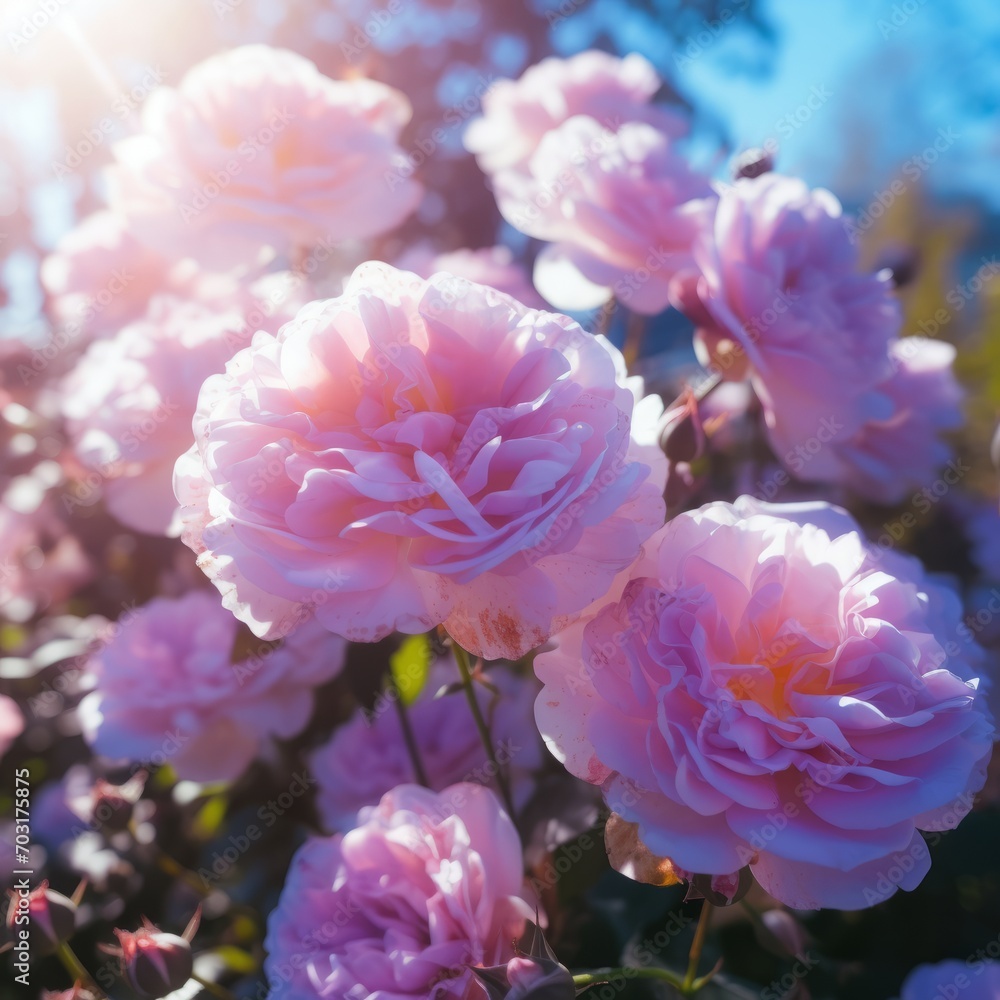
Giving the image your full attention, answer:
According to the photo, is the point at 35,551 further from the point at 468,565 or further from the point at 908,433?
the point at 908,433

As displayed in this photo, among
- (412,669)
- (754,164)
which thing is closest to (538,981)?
(412,669)

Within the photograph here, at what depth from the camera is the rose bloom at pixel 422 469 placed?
416 mm

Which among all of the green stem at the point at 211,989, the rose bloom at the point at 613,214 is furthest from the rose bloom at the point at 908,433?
the green stem at the point at 211,989

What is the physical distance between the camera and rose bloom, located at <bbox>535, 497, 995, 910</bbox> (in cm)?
42

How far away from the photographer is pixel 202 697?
781 mm

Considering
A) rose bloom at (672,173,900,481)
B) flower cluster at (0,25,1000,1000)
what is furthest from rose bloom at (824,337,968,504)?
rose bloom at (672,173,900,481)

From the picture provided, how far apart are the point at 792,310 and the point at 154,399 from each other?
59 cm

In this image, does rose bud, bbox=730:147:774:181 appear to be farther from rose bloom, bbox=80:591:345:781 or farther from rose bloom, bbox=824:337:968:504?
rose bloom, bbox=80:591:345:781

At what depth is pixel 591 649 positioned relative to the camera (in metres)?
0.46

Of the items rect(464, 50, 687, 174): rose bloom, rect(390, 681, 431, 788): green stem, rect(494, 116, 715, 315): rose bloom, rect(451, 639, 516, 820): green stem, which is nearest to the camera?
rect(451, 639, 516, 820): green stem

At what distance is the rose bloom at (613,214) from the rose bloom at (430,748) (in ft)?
1.24

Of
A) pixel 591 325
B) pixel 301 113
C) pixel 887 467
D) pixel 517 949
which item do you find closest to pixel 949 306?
pixel 887 467

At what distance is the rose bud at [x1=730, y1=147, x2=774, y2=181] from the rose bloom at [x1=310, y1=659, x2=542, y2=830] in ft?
1.85

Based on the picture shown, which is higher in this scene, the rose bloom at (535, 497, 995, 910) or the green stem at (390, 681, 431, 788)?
the rose bloom at (535, 497, 995, 910)
